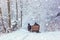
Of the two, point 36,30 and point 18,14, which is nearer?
point 36,30

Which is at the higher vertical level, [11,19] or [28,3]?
[28,3]

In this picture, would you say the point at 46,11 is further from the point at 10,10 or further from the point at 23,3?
the point at 10,10

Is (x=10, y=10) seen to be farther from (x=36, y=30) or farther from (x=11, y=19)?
(x=36, y=30)

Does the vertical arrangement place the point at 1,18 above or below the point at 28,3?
below

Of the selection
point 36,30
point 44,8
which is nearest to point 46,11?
point 44,8

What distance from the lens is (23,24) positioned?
2.70 m

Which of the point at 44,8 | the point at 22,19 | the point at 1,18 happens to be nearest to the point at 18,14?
the point at 22,19

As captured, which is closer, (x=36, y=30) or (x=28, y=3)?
(x=36, y=30)

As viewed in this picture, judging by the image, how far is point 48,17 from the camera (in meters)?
2.62

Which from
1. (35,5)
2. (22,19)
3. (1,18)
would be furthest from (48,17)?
(1,18)

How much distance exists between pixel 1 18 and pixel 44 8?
32.9 inches

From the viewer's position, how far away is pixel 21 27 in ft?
8.82

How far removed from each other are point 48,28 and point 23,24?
474 millimetres

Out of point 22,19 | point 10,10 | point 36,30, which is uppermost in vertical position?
point 10,10
